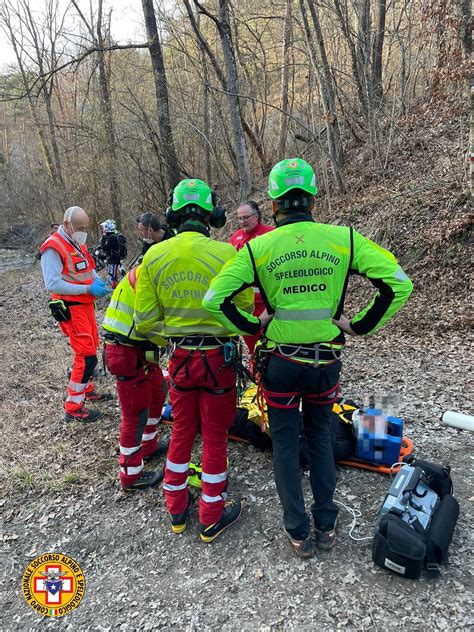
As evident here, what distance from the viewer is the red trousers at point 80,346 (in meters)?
4.80

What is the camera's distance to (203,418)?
302cm

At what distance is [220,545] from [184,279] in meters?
1.84

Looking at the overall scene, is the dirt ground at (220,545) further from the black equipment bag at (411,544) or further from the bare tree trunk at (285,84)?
the bare tree trunk at (285,84)

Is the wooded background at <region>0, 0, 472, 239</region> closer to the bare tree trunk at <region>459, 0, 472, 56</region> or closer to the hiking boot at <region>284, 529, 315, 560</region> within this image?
the bare tree trunk at <region>459, 0, 472, 56</region>

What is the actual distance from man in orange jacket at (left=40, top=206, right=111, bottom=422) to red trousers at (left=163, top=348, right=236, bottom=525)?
2136 millimetres

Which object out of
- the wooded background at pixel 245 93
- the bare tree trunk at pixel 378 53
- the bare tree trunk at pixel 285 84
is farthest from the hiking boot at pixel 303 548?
the bare tree trunk at pixel 285 84

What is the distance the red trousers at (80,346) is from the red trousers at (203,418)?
2.15 m

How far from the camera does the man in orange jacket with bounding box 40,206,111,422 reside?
15.2 ft

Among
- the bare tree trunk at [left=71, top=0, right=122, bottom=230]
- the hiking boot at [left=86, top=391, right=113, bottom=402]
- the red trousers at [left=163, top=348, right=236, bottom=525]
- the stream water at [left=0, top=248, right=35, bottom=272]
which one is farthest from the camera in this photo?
the stream water at [left=0, top=248, right=35, bottom=272]

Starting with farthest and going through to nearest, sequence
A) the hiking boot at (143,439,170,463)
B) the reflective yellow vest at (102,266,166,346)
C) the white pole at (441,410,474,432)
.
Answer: the hiking boot at (143,439,170,463) → the white pole at (441,410,474,432) → the reflective yellow vest at (102,266,166,346)

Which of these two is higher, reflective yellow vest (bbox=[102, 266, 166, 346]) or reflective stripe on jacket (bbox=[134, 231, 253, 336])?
reflective stripe on jacket (bbox=[134, 231, 253, 336])

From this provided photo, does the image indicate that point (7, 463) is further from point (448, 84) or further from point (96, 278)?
point (448, 84)

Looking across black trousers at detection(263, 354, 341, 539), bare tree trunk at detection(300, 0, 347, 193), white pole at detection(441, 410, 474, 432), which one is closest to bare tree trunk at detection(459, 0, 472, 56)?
bare tree trunk at detection(300, 0, 347, 193)

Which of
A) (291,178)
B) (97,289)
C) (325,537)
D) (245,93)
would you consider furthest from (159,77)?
(325,537)
